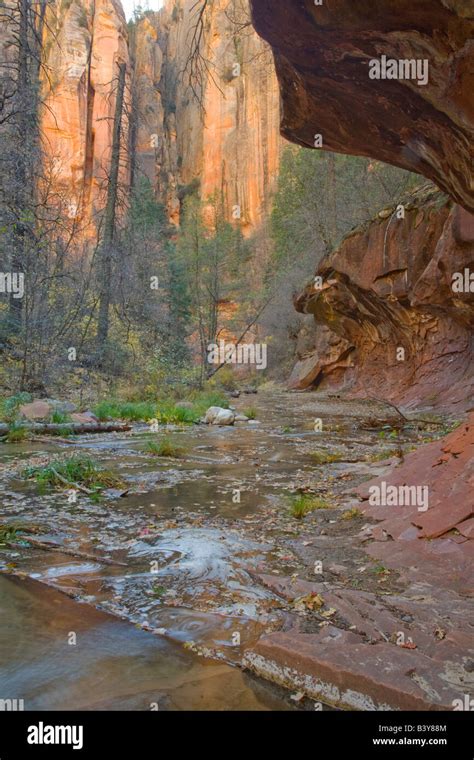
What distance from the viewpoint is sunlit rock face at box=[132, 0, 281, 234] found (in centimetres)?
5141

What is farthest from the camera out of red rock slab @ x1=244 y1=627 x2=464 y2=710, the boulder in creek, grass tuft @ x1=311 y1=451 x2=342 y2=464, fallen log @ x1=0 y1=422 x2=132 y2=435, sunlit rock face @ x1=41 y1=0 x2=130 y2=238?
sunlit rock face @ x1=41 y1=0 x2=130 y2=238

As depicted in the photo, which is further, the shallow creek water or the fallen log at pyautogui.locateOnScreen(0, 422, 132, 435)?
the fallen log at pyautogui.locateOnScreen(0, 422, 132, 435)

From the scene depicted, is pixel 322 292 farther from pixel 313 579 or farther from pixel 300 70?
pixel 313 579

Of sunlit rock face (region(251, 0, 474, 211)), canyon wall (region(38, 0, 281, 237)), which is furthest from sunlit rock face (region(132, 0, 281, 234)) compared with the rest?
sunlit rock face (region(251, 0, 474, 211))

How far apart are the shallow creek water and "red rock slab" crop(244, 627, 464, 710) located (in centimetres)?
11

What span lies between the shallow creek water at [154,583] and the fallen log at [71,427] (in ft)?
7.58

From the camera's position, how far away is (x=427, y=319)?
1772 cm

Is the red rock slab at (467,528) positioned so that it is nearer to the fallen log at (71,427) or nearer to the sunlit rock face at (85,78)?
the fallen log at (71,427)

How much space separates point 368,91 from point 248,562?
15.2 ft

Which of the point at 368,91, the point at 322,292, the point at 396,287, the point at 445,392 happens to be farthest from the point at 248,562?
the point at 322,292

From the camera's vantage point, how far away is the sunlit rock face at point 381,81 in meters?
3.94

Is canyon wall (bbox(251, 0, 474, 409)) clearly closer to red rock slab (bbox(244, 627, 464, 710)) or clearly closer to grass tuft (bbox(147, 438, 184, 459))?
red rock slab (bbox(244, 627, 464, 710))

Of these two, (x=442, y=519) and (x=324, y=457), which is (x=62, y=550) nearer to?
(x=442, y=519)

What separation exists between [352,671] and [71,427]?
8592mm
